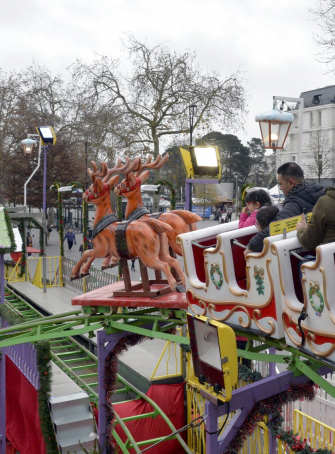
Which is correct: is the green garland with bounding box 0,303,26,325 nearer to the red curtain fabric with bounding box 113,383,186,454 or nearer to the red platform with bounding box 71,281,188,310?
the red platform with bounding box 71,281,188,310

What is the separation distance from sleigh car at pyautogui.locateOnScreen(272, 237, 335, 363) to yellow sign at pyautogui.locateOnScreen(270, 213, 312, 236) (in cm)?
24

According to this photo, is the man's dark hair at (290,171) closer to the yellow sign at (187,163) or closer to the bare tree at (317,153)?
the yellow sign at (187,163)

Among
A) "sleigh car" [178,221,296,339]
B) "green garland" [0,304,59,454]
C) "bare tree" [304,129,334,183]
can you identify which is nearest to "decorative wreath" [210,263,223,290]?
"sleigh car" [178,221,296,339]

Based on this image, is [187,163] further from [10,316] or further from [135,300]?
[10,316]

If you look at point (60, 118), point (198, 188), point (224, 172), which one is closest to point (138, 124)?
point (60, 118)

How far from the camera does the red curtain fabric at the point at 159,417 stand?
27.4 feet

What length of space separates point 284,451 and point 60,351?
20.0 ft

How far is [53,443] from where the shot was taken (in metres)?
6.99

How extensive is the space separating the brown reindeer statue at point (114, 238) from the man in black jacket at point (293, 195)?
7.48 ft

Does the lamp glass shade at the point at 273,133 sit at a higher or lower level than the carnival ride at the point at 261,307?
higher

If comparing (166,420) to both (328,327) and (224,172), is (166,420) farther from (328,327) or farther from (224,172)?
(224,172)

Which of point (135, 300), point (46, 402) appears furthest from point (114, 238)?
point (46, 402)

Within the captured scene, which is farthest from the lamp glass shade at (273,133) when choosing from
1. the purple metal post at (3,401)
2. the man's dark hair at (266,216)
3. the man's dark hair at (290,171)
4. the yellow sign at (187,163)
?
the purple metal post at (3,401)

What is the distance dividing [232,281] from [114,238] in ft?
8.86
